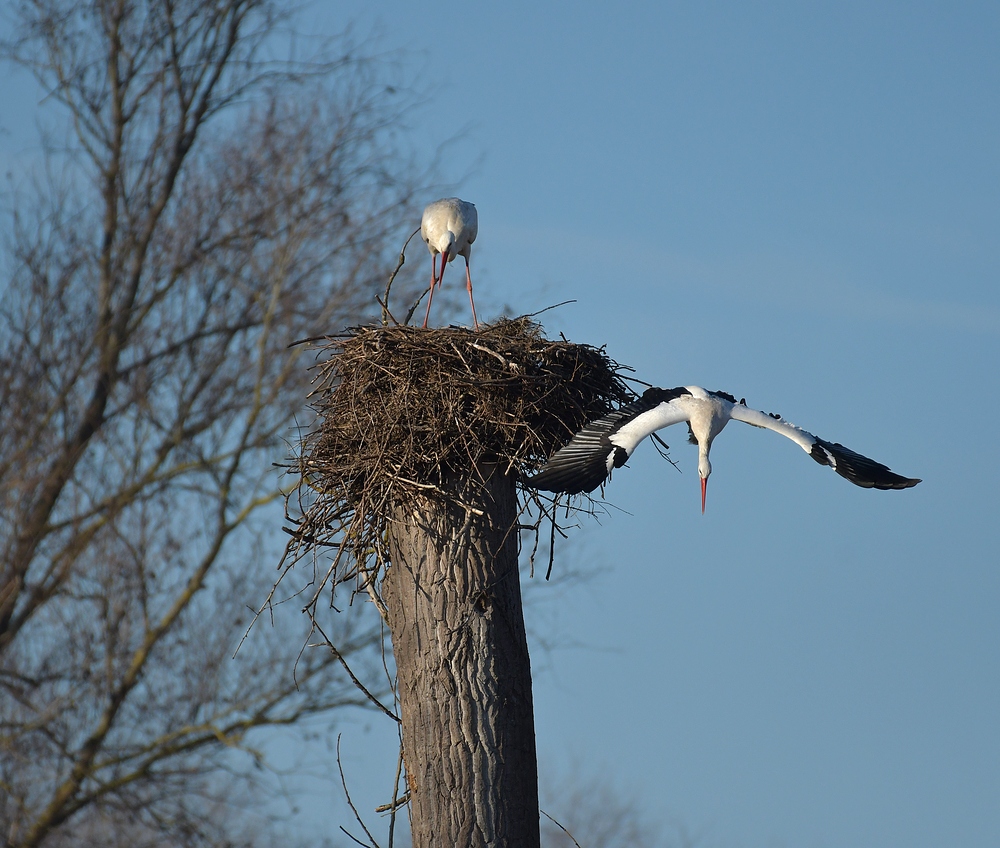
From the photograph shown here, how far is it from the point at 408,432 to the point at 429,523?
0.41 meters

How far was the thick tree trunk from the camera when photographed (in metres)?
4.62

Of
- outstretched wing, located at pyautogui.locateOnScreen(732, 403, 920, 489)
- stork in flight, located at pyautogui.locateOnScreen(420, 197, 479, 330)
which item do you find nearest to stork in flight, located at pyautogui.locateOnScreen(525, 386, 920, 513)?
outstretched wing, located at pyautogui.locateOnScreen(732, 403, 920, 489)

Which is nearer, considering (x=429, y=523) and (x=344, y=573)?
(x=429, y=523)

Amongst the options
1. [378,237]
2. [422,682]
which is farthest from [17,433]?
[422,682]

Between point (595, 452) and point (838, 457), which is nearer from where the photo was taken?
point (595, 452)

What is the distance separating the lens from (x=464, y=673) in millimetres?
4742

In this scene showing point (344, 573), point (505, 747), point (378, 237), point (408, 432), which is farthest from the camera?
point (378, 237)

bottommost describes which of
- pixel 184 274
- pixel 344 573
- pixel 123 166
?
pixel 344 573

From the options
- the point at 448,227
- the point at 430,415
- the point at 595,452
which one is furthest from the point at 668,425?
the point at 448,227

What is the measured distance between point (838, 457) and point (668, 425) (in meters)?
0.85

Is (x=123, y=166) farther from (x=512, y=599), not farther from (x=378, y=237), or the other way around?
(x=512, y=599)

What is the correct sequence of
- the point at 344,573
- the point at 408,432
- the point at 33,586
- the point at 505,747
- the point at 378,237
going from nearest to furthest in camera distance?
the point at 505,747 < the point at 408,432 < the point at 344,573 < the point at 33,586 < the point at 378,237

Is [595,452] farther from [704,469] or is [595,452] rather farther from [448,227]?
[448,227]

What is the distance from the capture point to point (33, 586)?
10852 millimetres
